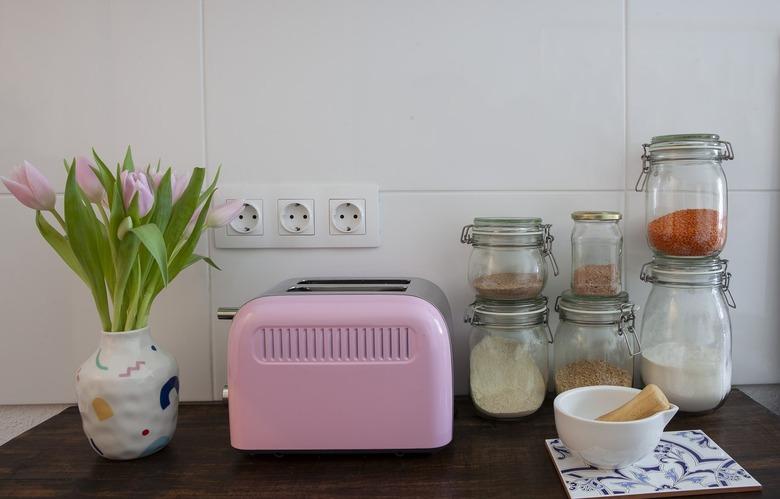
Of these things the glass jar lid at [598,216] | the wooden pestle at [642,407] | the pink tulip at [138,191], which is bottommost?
the wooden pestle at [642,407]

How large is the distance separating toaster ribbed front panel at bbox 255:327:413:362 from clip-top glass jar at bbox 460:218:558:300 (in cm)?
19

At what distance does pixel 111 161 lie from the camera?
2.85 ft

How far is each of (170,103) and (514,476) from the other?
2.35ft

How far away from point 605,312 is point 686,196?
210mm

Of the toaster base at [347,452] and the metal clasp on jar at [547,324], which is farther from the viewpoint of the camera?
the metal clasp on jar at [547,324]

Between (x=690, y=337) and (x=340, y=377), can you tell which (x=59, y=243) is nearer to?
(x=340, y=377)

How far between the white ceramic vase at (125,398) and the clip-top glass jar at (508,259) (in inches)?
17.2

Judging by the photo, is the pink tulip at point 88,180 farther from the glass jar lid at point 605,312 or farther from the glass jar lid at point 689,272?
the glass jar lid at point 689,272

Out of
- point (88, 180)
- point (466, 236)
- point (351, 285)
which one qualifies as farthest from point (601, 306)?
point (88, 180)

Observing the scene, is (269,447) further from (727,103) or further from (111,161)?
(727,103)

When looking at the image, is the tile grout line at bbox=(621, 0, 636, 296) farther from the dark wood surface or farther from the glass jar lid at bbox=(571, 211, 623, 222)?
the dark wood surface

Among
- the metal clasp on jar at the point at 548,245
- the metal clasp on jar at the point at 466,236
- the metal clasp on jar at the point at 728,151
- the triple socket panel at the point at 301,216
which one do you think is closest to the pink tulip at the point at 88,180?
the triple socket panel at the point at 301,216

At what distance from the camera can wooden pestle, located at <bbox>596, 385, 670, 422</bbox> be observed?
0.61 m

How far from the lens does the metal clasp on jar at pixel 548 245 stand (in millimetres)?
818
